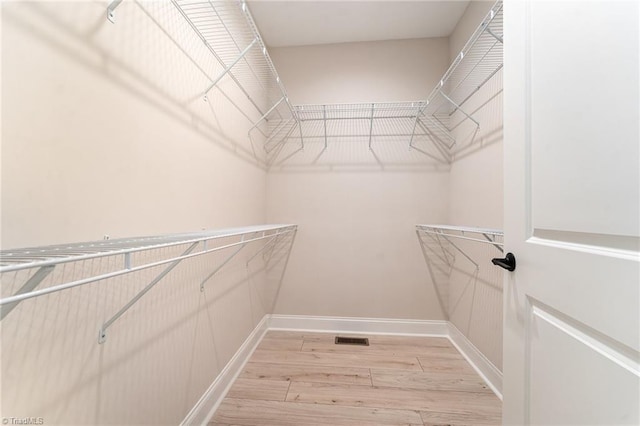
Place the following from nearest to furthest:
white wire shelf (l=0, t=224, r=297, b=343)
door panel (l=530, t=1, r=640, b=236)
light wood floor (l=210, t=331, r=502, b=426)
Answer: white wire shelf (l=0, t=224, r=297, b=343)
door panel (l=530, t=1, r=640, b=236)
light wood floor (l=210, t=331, r=502, b=426)

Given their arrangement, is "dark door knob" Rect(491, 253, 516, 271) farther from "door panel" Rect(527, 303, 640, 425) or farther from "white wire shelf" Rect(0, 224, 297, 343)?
"white wire shelf" Rect(0, 224, 297, 343)

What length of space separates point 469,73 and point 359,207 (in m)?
1.26

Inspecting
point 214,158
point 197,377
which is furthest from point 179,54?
point 197,377

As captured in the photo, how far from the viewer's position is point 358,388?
1488mm

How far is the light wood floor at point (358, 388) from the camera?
129 cm

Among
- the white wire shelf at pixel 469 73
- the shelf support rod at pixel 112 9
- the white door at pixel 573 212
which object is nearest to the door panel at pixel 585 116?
the white door at pixel 573 212

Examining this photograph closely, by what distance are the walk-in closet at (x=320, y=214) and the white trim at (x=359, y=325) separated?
0.8 inches

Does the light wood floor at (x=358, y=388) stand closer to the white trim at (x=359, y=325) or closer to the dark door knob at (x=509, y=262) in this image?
the white trim at (x=359, y=325)

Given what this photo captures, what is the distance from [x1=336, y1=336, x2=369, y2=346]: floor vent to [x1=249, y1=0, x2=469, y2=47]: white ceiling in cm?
265

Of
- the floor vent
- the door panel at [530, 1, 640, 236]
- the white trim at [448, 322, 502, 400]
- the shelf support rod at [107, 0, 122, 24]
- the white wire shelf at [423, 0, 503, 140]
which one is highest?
the white wire shelf at [423, 0, 503, 140]

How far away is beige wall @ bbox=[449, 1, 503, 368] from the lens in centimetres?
149

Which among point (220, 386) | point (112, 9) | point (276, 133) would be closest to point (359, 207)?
point (276, 133)

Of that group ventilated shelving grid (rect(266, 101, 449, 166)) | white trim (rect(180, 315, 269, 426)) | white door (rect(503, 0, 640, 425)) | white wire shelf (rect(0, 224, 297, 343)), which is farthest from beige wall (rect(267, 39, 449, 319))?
white door (rect(503, 0, 640, 425))

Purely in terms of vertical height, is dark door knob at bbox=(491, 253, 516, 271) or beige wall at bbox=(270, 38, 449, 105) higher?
beige wall at bbox=(270, 38, 449, 105)
